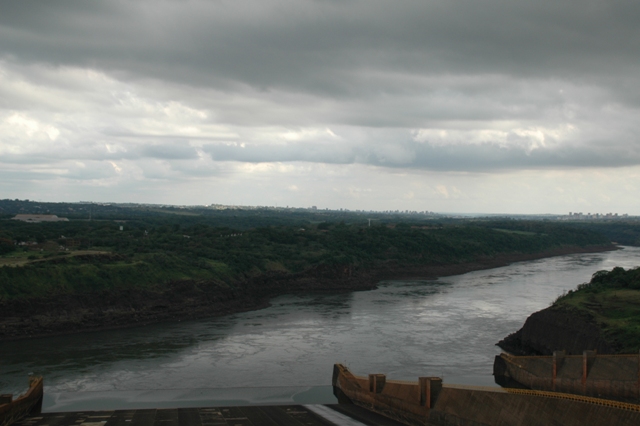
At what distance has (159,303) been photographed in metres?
64.3

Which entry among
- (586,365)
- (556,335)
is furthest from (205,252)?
(586,365)

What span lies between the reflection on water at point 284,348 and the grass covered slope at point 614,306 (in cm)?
769

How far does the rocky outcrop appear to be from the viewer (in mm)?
41062

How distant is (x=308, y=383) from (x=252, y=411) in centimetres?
801

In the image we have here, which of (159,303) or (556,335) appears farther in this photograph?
(159,303)

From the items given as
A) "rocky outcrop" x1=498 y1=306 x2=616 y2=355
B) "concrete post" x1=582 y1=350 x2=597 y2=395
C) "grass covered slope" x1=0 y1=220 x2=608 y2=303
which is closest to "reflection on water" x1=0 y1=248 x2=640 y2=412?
"rocky outcrop" x1=498 y1=306 x2=616 y2=355

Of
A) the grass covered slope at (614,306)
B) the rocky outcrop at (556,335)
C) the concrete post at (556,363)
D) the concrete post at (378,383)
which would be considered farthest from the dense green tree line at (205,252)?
the concrete post at (556,363)

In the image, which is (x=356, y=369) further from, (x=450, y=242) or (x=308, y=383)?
(x=450, y=242)

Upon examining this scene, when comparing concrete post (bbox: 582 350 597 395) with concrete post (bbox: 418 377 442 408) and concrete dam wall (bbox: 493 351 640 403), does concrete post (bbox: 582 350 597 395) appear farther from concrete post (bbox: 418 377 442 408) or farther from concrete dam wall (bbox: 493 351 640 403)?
concrete post (bbox: 418 377 442 408)

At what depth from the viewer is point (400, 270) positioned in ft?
371

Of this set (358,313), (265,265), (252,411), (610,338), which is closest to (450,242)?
(265,265)

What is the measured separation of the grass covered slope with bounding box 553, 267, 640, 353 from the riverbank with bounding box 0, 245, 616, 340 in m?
38.1

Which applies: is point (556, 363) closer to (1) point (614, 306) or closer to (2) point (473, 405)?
(2) point (473, 405)

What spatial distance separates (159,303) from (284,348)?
890 inches
